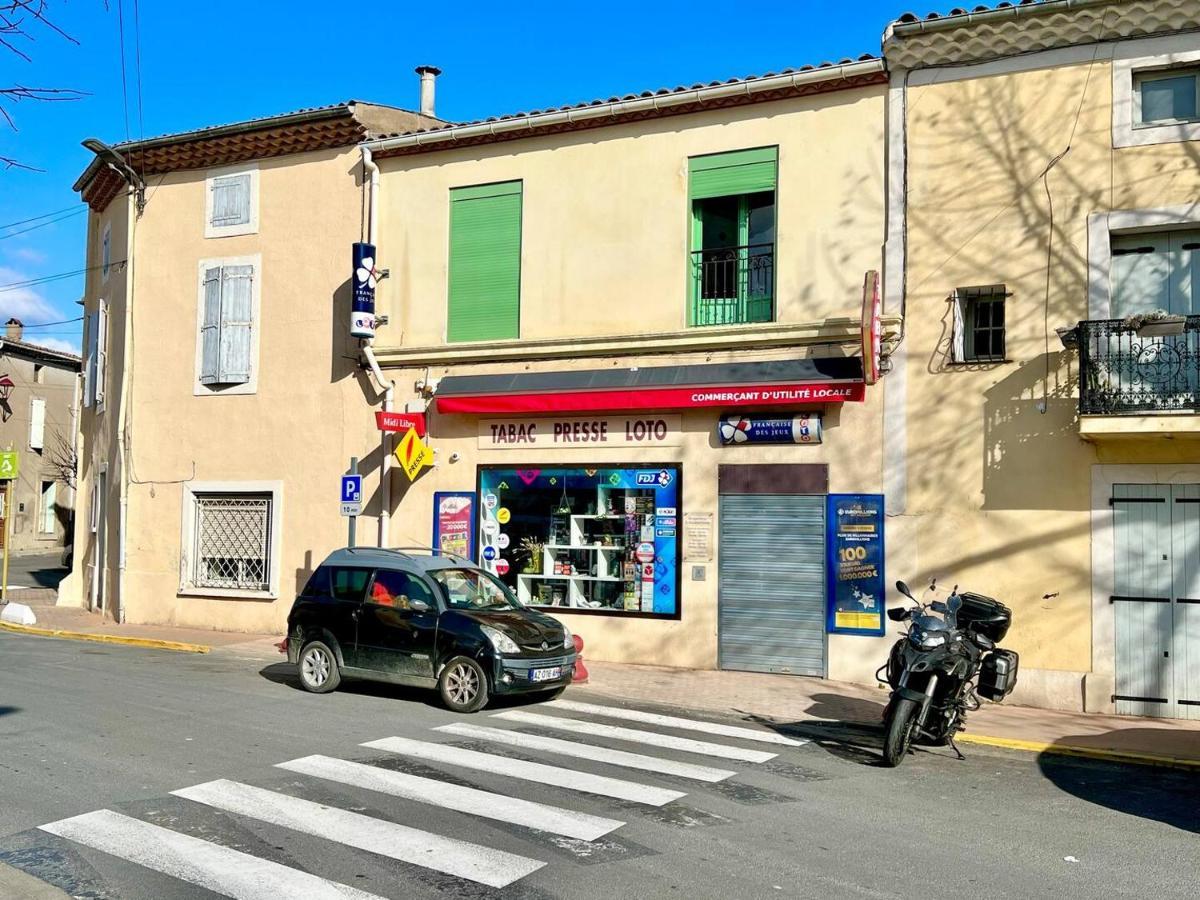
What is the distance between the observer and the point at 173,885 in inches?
208

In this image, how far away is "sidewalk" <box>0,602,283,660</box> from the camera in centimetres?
1509

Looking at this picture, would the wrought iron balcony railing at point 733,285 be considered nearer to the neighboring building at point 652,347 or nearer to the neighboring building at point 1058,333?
the neighboring building at point 652,347

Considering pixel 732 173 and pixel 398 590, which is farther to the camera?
pixel 732 173

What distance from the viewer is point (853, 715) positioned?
10.9 metres

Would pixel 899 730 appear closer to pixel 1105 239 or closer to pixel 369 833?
pixel 369 833

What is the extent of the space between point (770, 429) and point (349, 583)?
5.76 meters

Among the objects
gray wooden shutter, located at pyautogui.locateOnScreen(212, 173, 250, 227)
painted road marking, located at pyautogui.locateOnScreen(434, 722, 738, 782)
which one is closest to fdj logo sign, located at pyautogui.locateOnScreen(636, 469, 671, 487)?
painted road marking, located at pyautogui.locateOnScreen(434, 722, 738, 782)

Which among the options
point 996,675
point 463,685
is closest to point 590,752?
point 463,685

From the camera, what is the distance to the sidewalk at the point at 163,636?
1509 centimetres

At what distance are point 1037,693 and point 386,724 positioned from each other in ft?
24.2

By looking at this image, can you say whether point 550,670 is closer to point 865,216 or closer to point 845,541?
point 845,541

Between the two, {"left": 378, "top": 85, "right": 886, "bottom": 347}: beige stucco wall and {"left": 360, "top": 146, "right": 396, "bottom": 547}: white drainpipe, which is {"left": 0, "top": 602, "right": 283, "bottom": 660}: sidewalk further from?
{"left": 378, "top": 85, "right": 886, "bottom": 347}: beige stucco wall

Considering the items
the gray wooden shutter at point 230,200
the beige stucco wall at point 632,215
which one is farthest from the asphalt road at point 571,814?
the gray wooden shutter at point 230,200

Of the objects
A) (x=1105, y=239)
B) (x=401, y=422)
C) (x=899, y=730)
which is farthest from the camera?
(x=401, y=422)
